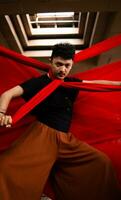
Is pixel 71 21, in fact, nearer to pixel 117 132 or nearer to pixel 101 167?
pixel 117 132

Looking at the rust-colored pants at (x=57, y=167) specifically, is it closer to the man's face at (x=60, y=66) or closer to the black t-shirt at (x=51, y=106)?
the black t-shirt at (x=51, y=106)

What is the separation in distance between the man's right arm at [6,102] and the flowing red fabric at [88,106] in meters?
0.16

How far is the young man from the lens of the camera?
4.28 feet

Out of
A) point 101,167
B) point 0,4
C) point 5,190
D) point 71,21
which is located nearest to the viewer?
point 5,190

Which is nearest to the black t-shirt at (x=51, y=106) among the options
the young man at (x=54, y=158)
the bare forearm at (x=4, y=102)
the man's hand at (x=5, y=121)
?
the young man at (x=54, y=158)

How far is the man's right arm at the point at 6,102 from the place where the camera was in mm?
1224

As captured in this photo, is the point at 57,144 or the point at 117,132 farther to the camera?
the point at 117,132

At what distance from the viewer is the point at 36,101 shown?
52.5 inches

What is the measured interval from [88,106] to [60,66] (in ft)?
1.05

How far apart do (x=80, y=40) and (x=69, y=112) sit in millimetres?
2072

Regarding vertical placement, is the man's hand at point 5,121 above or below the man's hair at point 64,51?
below

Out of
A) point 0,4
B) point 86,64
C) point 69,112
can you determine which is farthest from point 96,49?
point 86,64

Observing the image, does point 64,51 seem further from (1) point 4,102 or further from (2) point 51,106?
(1) point 4,102

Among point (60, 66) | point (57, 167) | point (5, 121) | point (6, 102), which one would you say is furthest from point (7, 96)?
point (57, 167)
